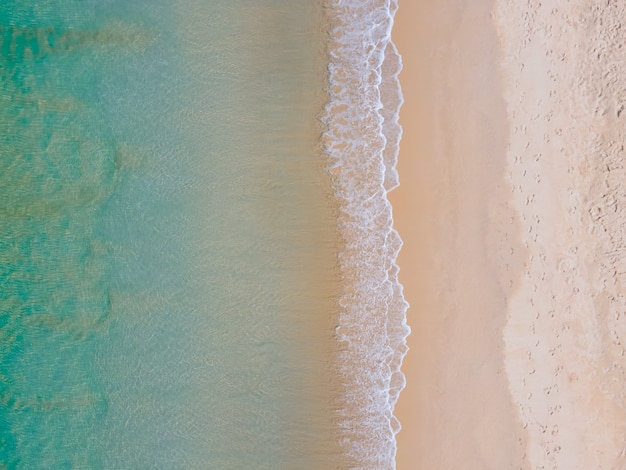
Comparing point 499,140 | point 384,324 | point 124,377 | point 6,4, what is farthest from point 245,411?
point 6,4

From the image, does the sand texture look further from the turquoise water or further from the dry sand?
the turquoise water

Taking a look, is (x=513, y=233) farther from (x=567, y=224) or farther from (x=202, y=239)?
(x=202, y=239)

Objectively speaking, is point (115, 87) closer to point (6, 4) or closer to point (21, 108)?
point (21, 108)

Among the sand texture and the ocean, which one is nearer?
the sand texture

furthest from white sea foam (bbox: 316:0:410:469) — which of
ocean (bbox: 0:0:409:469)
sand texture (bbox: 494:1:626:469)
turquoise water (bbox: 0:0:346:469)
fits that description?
sand texture (bbox: 494:1:626:469)

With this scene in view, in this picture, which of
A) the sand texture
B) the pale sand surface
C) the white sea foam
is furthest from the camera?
the white sea foam

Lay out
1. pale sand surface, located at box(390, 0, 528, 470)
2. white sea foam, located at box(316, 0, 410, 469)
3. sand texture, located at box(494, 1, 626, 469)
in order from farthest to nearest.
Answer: white sea foam, located at box(316, 0, 410, 469), pale sand surface, located at box(390, 0, 528, 470), sand texture, located at box(494, 1, 626, 469)
